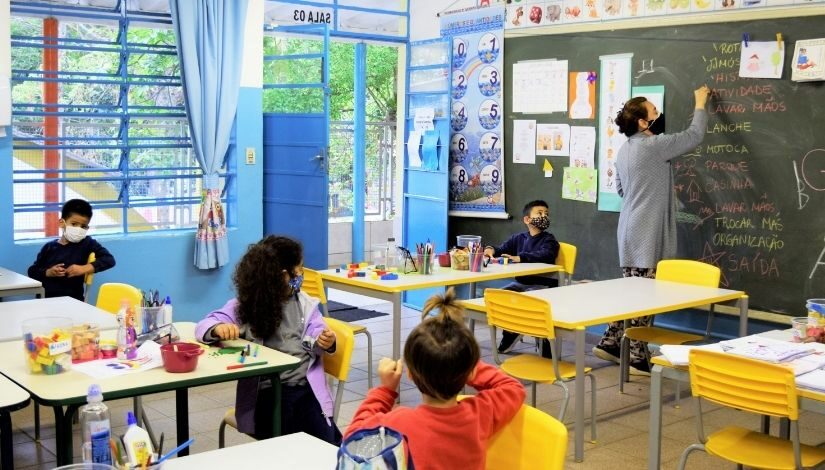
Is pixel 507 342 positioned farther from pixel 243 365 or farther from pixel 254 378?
pixel 243 365

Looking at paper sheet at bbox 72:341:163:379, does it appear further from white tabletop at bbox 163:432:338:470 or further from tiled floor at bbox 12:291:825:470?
tiled floor at bbox 12:291:825:470

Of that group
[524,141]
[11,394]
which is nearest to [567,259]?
[524,141]

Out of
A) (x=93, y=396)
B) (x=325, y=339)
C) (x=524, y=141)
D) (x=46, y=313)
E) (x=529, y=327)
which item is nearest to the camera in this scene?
(x=93, y=396)

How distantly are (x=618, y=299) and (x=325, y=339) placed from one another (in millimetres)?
1979

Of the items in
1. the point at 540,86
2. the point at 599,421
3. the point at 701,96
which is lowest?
the point at 599,421

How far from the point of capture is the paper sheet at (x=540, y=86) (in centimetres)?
732

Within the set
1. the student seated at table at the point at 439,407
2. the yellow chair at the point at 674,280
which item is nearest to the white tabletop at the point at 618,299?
the yellow chair at the point at 674,280

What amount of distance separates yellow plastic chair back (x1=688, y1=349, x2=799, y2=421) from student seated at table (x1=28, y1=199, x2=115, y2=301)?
356cm

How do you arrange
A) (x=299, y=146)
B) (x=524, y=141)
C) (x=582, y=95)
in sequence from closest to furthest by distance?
(x=582, y=95), (x=524, y=141), (x=299, y=146)

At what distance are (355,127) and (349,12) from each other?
200cm

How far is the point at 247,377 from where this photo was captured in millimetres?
3336

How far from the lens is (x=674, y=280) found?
5750 millimetres

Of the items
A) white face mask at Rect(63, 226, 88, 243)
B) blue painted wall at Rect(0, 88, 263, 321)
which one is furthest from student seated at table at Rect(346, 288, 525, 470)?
blue painted wall at Rect(0, 88, 263, 321)

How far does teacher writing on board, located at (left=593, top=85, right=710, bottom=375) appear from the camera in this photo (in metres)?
6.15
